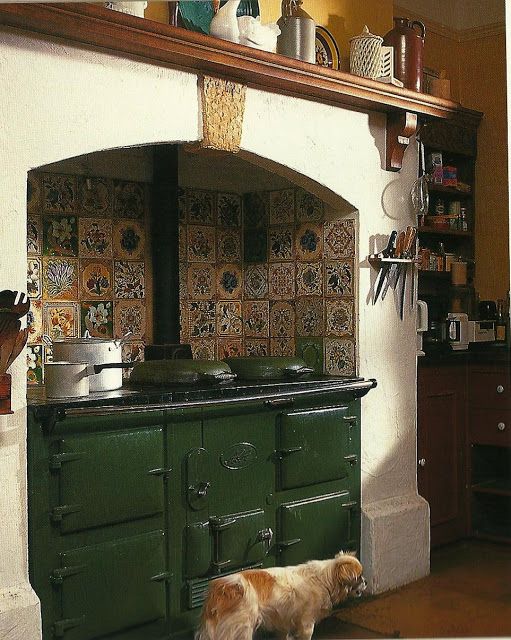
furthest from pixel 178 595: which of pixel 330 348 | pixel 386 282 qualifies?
pixel 386 282

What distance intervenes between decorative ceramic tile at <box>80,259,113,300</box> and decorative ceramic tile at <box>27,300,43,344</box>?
22 centimetres

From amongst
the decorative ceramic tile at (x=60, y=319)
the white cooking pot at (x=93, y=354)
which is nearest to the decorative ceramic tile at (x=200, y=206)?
the decorative ceramic tile at (x=60, y=319)

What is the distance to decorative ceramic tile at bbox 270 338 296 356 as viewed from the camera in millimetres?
4066

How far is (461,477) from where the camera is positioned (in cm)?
453

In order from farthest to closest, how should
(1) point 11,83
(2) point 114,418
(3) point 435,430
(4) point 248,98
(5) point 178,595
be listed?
(3) point 435,430
(4) point 248,98
(5) point 178,595
(2) point 114,418
(1) point 11,83

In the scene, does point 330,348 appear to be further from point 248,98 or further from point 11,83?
point 11,83

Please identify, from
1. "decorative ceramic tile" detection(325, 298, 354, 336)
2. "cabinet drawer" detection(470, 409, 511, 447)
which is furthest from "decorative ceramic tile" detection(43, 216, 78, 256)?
"cabinet drawer" detection(470, 409, 511, 447)

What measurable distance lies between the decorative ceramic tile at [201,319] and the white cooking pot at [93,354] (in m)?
0.96

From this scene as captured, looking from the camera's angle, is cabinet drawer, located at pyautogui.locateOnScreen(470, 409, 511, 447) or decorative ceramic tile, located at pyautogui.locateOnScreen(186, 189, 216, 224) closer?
decorative ceramic tile, located at pyautogui.locateOnScreen(186, 189, 216, 224)

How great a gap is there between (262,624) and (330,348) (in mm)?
1242

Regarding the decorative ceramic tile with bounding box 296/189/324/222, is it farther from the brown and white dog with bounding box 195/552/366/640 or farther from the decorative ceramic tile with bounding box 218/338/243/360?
the brown and white dog with bounding box 195/552/366/640

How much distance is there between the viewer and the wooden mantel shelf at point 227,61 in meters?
2.60

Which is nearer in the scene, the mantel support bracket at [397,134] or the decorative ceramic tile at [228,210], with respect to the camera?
the mantel support bracket at [397,134]

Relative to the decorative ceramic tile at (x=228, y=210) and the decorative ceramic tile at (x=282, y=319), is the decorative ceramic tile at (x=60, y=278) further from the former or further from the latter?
the decorative ceramic tile at (x=282, y=319)
